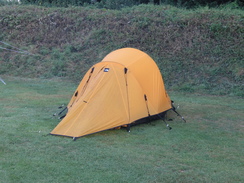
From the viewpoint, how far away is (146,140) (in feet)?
25.7

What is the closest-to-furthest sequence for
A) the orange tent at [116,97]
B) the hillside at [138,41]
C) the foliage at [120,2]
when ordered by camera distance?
1. the orange tent at [116,97]
2. the hillside at [138,41]
3. the foliage at [120,2]

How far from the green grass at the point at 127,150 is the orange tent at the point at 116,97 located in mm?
257

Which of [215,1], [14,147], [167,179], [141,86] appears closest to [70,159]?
[14,147]

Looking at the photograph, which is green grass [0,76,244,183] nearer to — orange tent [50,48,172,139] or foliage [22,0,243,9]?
orange tent [50,48,172,139]

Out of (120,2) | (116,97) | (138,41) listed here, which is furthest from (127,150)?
(120,2)

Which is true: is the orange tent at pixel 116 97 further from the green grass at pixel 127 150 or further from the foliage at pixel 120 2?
the foliage at pixel 120 2

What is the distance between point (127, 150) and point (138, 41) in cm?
987

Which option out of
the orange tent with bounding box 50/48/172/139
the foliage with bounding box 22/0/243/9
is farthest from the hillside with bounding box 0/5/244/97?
the orange tent with bounding box 50/48/172/139

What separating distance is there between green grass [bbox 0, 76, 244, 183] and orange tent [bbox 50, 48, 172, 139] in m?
0.26

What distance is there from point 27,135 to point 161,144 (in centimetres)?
268

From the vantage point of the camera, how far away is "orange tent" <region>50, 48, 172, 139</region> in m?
7.96

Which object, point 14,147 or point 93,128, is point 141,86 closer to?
point 93,128

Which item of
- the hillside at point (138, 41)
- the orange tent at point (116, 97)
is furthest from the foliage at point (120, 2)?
the orange tent at point (116, 97)

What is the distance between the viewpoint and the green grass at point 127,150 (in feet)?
19.5
